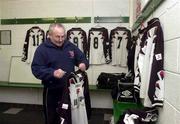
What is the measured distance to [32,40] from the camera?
200 inches

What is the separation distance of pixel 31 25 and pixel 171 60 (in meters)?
3.94

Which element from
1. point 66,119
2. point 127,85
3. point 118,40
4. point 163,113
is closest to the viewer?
point 163,113

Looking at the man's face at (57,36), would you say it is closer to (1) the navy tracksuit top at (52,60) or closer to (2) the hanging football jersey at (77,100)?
(1) the navy tracksuit top at (52,60)

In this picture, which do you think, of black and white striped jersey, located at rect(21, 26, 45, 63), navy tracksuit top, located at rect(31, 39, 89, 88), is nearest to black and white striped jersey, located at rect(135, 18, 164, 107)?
navy tracksuit top, located at rect(31, 39, 89, 88)

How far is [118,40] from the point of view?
4.76 metres

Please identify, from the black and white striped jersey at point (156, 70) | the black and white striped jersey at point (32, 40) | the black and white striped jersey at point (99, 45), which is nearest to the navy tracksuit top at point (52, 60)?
the black and white striped jersey at point (156, 70)

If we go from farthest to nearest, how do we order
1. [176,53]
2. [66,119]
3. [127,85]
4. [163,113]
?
[127,85] < [66,119] < [163,113] < [176,53]

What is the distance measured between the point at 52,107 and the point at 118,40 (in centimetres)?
242

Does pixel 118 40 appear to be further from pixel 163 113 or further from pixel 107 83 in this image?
pixel 163 113

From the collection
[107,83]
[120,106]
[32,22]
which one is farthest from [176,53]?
[32,22]

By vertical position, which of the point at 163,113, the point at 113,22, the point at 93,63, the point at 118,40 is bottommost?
the point at 163,113

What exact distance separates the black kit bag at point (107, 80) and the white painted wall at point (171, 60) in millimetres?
2427

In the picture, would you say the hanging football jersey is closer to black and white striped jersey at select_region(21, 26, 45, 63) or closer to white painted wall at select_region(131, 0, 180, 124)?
white painted wall at select_region(131, 0, 180, 124)

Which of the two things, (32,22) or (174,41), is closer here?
(174,41)
